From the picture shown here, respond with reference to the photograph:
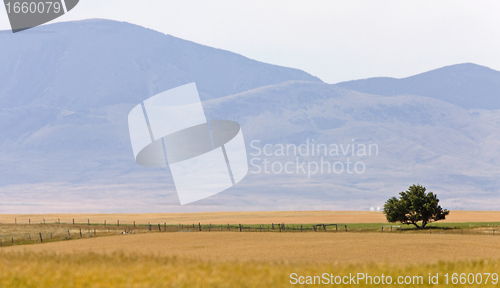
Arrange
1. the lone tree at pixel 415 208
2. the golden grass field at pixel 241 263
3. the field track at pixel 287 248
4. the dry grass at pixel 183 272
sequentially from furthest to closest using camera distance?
the lone tree at pixel 415 208 < the field track at pixel 287 248 < the golden grass field at pixel 241 263 < the dry grass at pixel 183 272

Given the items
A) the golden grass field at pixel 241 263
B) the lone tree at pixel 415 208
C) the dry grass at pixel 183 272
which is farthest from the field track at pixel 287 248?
the lone tree at pixel 415 208

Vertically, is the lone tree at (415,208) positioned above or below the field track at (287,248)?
above

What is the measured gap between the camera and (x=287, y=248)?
204 ft

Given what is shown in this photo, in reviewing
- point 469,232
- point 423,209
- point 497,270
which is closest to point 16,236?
point 423,209

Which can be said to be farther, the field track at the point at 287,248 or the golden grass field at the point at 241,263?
the field track at the point at 287,248

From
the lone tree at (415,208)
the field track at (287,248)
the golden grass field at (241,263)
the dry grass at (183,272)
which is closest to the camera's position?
the dry grass at (183,272)

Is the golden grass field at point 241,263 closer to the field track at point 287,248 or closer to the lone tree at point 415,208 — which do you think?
the field track at point 287,248

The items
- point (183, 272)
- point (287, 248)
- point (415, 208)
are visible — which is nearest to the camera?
point (183, 272)

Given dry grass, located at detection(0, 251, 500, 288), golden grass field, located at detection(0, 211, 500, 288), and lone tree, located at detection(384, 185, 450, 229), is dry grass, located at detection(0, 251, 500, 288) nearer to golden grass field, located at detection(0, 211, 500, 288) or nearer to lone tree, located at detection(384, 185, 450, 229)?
golden grass field, located at detection(0, 211, 500, 288)

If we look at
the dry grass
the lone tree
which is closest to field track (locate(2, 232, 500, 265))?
the dry grass

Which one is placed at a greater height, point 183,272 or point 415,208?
point 415,208

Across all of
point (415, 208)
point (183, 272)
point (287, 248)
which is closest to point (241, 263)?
point (183, 272)

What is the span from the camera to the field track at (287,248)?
5241 cm

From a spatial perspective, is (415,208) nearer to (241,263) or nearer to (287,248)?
(287,248)
